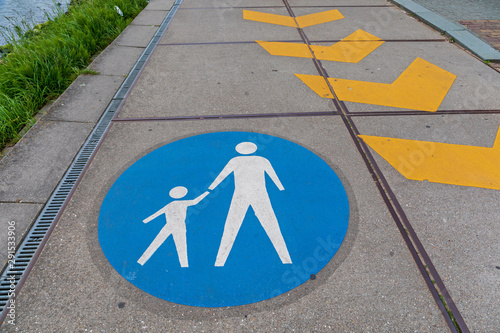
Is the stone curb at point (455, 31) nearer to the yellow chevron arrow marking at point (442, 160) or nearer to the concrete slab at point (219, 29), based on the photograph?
the yellow chevron arrow marking at point (442, 160)

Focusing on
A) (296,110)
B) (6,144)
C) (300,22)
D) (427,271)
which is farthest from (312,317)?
(300,22)

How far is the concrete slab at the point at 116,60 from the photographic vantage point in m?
4.71

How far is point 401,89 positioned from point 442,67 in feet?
3.78

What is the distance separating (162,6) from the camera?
761cm

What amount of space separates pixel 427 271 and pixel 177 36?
5.50 m

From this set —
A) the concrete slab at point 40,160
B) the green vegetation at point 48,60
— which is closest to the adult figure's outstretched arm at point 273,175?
the concrete slab at point 40,160

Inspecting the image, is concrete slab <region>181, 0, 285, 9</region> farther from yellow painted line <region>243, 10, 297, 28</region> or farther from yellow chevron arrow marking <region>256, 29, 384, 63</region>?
yellow chevron arrow marking <region>256, 29, 384, 63</region>

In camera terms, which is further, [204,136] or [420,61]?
[420,61]

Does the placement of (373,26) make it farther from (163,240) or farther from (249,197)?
(163,240)

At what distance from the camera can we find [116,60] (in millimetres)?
5008

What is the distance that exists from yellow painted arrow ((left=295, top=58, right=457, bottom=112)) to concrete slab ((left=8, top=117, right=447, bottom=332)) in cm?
191

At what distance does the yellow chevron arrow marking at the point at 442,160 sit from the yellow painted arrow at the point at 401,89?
81cm

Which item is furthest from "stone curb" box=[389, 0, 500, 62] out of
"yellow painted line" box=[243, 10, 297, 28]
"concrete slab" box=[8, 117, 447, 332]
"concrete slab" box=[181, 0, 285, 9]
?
"concrete slab" box=[8, 117, 447, 332]

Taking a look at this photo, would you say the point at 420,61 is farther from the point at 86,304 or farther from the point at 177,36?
the point at 86,304
